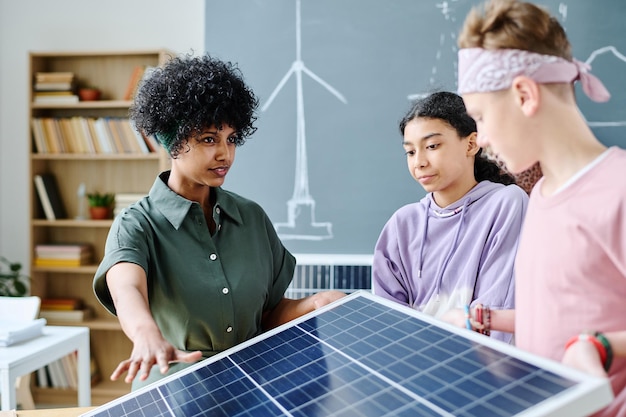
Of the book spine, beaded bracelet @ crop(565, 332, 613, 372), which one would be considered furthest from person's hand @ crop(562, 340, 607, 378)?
the book spine

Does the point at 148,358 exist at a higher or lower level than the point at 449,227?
lower

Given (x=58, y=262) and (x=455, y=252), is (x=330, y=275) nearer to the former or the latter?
(x=455, y=252)

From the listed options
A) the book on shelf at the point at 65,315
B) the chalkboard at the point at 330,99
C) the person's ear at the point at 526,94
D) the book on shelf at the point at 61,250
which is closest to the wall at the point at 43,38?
the book on shelf at the point at 61,250

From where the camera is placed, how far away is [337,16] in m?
3.29

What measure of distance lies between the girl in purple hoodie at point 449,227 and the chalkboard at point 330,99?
1.46 metres

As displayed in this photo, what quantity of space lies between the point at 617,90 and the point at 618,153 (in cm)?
253

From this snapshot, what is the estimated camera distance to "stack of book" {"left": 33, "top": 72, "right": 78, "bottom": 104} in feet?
13.6

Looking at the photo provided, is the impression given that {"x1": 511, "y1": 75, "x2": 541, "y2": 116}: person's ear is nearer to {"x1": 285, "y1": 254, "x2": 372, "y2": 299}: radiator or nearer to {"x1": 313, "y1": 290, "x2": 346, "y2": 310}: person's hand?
{"x1": 313, "y1": 290, "x2": 346, "y2": 310}: person's hand

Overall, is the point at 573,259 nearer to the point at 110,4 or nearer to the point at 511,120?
the point at 511,120

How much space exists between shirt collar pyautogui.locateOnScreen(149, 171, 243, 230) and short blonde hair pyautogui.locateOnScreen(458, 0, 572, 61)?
889 mm

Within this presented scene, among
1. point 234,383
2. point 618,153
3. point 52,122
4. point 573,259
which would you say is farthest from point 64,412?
point 52,122

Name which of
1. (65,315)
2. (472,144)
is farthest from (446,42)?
(65,315)

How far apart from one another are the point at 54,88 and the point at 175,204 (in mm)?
3042

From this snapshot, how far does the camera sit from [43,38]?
14.5 ft
